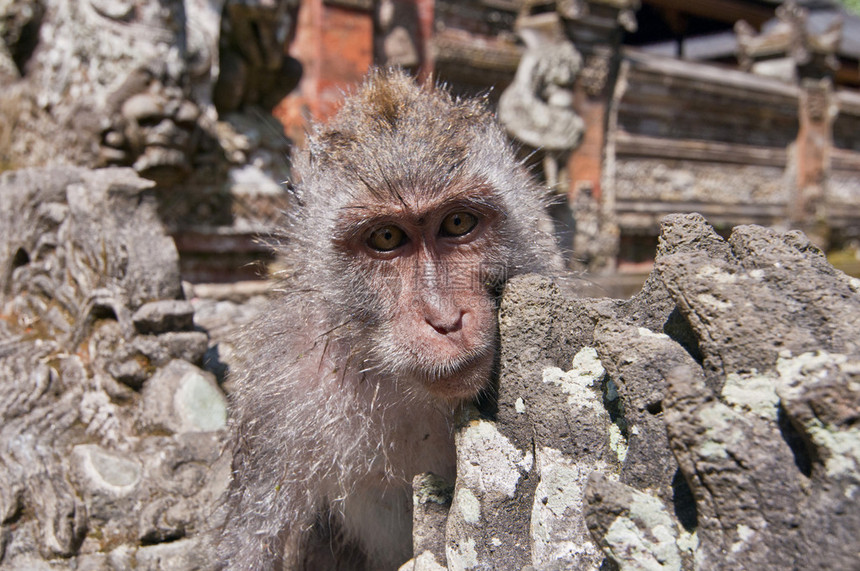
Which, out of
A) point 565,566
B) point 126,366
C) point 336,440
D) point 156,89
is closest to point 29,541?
point 126,366

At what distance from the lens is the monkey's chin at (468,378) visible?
1.58 meters

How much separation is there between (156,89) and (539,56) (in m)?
4.39

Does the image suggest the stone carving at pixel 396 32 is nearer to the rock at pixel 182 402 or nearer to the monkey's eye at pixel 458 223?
the rock at pixel 182 402

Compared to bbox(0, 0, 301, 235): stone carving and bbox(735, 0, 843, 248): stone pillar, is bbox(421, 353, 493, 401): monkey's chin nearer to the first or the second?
bbox(0, 0, 301, 235): stone carving

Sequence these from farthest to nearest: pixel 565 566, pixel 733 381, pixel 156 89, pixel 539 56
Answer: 1. pixel 539 56
2. pixel 156 89
3. pixel 565 566
4. pixel 733 381

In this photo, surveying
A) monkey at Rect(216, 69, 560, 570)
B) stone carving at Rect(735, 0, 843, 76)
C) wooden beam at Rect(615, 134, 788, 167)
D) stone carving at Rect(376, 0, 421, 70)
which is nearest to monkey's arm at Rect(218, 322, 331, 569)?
monkey at Rect(216, 69, 560, 570)

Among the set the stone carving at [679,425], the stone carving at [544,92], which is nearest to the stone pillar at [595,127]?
the stone carving at [544,92]

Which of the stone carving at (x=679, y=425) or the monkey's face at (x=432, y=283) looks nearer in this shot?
the stone carving at (x=679, y=425)

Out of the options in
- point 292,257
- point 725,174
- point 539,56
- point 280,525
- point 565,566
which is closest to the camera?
point 565,566

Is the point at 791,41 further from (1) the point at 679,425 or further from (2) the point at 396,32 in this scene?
(1) the point at 679,425

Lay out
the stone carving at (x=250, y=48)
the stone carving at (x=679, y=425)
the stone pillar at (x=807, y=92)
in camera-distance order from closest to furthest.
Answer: the stone carving at (x=679, y=425), the stone carving at (x=250, y=48), the stone pillar at (x=807, y=92)

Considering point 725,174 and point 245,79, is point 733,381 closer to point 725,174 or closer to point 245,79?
point 245,79

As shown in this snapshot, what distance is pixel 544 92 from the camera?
296 inches

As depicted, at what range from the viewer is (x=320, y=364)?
196 cm
